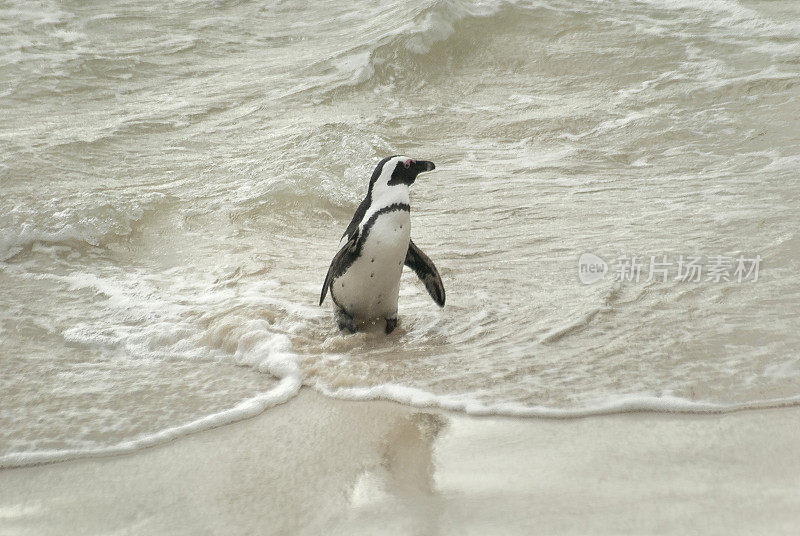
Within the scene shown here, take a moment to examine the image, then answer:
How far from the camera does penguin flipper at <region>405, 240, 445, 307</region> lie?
4.05m

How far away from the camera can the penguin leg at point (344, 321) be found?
4031 mm

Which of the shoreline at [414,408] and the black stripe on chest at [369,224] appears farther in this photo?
the black stripe on chest at [369,224]

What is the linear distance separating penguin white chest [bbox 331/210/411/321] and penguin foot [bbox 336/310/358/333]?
0.04m

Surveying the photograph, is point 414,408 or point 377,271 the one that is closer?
point 414,408

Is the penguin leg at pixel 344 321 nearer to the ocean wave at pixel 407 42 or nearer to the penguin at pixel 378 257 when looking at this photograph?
the penguin at pixel 378 257

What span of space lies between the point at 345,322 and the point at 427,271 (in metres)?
0.47

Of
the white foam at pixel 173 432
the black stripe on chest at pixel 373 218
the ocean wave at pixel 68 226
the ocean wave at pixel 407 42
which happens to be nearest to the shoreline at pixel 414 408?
the white foam at pixel 173 432

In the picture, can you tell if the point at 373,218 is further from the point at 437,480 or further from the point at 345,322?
the point at 437,480

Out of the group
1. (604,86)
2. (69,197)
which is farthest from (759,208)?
(69,197)

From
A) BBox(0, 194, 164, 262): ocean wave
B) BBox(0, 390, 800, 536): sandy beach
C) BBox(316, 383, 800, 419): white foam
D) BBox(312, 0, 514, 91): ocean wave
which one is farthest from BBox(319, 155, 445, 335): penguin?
BBox(312, 0, 514, 91): ocean wave

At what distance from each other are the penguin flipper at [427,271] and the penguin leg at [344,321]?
0.40 m

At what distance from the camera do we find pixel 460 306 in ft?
13.7

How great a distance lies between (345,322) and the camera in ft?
13.3

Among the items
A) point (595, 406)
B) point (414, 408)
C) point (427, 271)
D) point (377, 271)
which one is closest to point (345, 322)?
point (377, 271)
